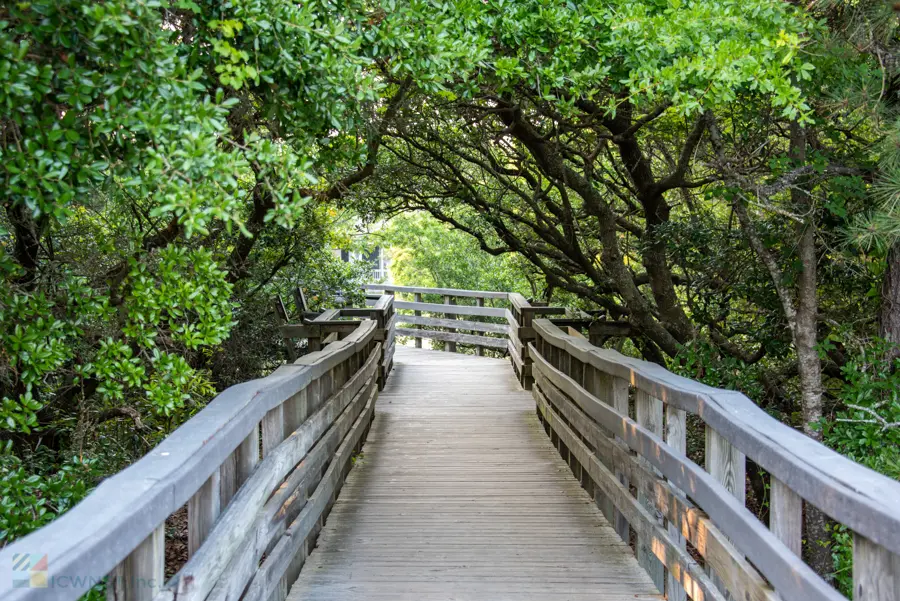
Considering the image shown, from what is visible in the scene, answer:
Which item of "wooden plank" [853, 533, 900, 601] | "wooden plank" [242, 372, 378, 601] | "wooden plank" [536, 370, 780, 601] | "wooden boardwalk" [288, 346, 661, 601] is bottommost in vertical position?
"wooden boardwalk" [288, 346, 661, 601]

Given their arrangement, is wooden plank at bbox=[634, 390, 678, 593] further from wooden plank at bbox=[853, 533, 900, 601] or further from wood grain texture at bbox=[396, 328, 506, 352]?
wood grain texture at bbox=[396, 328, 506, 352]

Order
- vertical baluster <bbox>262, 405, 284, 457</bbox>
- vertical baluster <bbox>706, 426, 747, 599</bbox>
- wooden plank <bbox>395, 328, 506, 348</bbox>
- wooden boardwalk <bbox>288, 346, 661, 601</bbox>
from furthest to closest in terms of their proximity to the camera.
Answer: wooden plank <bbox>395, 328, 506, 348</bbox>, wooden boardwalk <bbox>288, 346, 661, 601</bbox>, vertical baluster <bbox>262, 405, 284, 457</bbox>, vertical baluster <bbox>706, 426, 747, 599</bbox>

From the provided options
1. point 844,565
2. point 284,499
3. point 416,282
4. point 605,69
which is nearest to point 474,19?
point 605,69

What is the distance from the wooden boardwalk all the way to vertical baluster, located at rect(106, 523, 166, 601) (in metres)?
1.76

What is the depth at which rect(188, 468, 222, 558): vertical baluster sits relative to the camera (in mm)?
2523

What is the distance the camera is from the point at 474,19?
4.01 m

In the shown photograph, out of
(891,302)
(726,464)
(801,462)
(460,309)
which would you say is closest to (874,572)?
(801,462)

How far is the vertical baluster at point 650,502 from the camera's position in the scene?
3727 millimetres

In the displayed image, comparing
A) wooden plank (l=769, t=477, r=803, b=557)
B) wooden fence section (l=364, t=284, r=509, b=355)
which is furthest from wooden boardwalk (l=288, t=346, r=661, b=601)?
wooden fence section (l=364, t=284, r=509, b=355)

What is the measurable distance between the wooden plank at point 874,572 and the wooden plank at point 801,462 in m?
0.05

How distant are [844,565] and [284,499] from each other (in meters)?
2.82

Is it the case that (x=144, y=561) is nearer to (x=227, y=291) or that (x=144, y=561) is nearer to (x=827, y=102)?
(x=227, y=291)

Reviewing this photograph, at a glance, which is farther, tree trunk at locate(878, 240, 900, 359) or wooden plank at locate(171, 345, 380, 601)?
tree trunk at locate(878, 240, 900, 359)

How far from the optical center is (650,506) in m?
3.92
